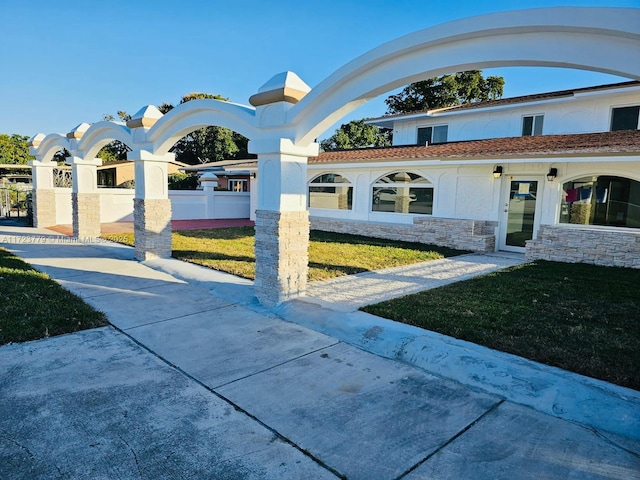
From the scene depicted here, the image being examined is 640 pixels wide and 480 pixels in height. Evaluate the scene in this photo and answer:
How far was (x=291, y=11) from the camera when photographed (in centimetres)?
1091

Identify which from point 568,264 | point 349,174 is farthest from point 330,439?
point 349,174

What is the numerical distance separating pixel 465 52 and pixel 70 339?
575 cm

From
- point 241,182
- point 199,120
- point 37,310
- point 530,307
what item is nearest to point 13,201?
point 241,182

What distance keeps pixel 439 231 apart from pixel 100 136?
10.8 metres

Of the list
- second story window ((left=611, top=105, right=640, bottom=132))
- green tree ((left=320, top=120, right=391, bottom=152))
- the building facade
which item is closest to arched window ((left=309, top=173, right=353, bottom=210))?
the building facade

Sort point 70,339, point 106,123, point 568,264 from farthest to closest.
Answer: point 106,123 < point 568,264 < point 70,339

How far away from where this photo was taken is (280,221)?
641 centimetres

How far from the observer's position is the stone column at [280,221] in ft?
21.1

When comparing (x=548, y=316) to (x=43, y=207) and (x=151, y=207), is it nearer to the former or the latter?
(x=151, y=207)

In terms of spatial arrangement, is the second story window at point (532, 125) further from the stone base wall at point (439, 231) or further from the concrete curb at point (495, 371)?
the concrete curb at point (495, 371)

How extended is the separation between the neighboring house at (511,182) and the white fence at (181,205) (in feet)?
20.6

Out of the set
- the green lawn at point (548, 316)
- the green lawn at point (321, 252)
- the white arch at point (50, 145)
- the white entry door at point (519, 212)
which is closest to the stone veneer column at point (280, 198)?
the green lawn at point (548, 316)

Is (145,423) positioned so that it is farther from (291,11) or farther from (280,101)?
(291,11)

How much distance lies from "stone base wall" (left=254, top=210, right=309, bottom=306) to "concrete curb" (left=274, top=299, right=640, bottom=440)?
742 mm
